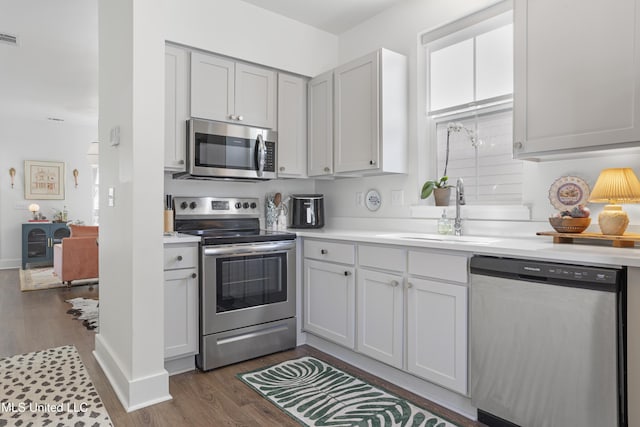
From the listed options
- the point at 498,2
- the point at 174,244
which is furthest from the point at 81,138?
the point at 498,2

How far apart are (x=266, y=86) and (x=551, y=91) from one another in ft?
6.80

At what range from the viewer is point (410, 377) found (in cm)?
235

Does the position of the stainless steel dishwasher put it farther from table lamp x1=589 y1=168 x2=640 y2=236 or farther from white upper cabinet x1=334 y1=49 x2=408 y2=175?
white upper cabinet x1=334 y1=49 x2=408 y2=175

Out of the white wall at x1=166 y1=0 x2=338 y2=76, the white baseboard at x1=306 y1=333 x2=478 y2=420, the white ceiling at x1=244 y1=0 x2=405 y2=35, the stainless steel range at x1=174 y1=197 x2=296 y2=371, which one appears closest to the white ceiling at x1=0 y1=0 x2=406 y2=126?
the white ceiling at x1=244 y1=0 x2=405 y2=35

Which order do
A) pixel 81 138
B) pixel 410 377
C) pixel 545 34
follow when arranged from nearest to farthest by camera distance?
pixel 545 34
pixel 410 377
pixel 81 138

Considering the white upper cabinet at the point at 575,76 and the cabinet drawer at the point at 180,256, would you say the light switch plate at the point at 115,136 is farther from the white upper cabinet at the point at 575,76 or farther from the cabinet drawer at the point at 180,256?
the white upper cabinet at the point at 575,76

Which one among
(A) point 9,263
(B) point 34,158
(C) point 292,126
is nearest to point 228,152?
(C) point 292,126

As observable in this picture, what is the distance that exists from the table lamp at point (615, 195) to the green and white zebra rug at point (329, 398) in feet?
4.01

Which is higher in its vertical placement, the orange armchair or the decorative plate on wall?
the decorative plate on wall

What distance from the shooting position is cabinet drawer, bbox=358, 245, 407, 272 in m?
2.32

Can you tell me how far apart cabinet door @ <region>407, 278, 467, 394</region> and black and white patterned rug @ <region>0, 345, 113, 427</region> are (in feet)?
5.29

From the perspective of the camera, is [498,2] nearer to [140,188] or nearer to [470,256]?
[470,256]

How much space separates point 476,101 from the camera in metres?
2.75

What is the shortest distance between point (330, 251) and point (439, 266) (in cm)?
89
